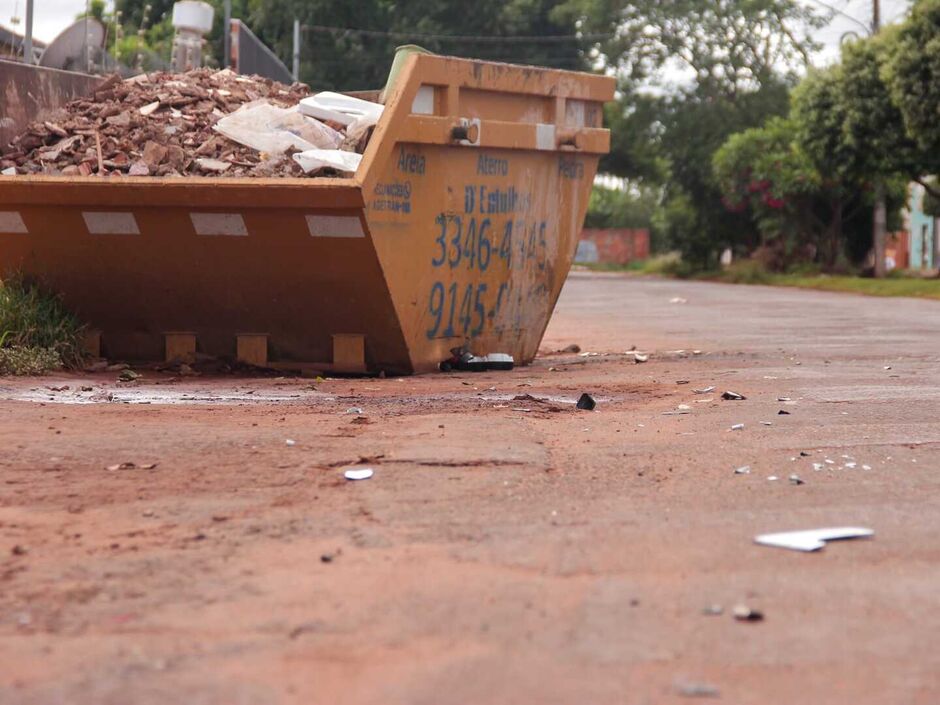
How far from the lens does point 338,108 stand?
8734 millimetres

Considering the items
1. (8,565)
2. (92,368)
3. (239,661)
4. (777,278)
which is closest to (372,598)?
(239,661)

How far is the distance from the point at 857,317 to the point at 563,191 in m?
7.22

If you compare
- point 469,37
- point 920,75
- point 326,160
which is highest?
point 469,37

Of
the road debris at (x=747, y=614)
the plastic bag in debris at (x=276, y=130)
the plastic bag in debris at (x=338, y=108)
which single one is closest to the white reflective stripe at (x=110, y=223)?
the plastic bag in debris at (x=276, y=130)

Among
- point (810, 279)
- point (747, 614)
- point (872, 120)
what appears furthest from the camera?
point (810, 279)

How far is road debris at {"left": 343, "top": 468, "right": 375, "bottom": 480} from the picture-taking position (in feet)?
16.6

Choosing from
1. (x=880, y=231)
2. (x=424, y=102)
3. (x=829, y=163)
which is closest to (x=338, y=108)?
(x=424, y=102)

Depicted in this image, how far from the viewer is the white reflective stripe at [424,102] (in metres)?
8.14

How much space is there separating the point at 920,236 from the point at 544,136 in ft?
148

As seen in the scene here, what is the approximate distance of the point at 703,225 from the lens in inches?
1591

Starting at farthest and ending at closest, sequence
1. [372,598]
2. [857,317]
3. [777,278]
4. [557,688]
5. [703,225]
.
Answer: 1. [703,225]
2. [777,278]
3. [857,317]
4. [372,598]
5. [557,688]

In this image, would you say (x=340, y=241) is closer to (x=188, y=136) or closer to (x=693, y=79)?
(x=188, y=136)

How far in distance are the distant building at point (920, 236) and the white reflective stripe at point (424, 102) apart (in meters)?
39.9

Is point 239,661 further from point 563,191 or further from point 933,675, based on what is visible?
point 563,191
